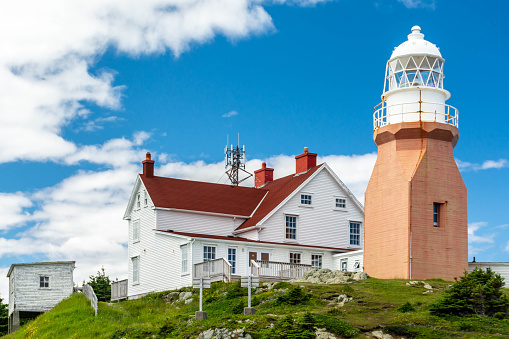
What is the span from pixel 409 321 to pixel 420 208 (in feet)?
29.3

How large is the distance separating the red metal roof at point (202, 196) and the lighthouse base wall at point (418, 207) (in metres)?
12.2

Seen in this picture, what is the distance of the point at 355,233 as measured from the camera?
4319 centimetres

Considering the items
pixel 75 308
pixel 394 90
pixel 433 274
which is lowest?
pixel 75 308

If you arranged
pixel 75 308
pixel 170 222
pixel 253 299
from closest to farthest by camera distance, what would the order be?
pixel 253 299
pixel 75 308
pixel 170 222

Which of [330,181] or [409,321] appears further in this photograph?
[330,181]

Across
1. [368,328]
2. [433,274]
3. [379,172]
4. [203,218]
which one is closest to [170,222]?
[203,218]

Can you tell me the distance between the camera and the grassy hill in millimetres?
22203

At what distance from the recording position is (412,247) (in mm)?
30422

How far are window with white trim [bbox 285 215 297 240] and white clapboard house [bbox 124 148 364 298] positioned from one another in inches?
2.2

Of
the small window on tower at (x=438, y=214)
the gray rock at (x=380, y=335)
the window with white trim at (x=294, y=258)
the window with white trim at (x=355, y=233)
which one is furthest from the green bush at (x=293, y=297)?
the window with white trim at (x=355, y=233)

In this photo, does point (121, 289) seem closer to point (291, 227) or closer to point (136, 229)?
point (136, 229)

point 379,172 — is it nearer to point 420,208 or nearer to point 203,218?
point 420,208

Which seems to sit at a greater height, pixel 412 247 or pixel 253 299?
pixel 412 247

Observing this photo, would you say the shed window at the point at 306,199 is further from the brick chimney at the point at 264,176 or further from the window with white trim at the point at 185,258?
the window with white trim at the point at 185,258
